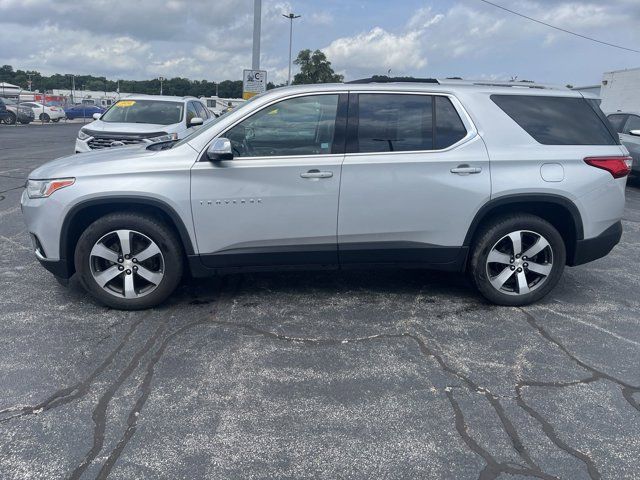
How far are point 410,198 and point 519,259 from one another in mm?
1129

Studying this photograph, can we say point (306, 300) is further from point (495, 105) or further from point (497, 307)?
point (495, 105)

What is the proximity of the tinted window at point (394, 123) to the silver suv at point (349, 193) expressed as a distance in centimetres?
1

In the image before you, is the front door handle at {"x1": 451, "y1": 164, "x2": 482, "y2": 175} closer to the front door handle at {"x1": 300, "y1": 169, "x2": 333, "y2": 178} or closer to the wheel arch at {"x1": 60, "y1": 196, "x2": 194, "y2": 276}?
the front door handle at {"x1": 300, "y1": 169, "x2": 333, "y2": 178}

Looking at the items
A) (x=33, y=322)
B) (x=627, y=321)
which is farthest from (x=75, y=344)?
(x=627, y=321)

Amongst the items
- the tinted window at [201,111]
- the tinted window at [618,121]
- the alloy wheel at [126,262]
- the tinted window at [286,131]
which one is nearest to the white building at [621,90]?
the tinted window at [618,121]

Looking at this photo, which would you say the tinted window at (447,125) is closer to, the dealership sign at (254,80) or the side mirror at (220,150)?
the side mirror at (220,150)

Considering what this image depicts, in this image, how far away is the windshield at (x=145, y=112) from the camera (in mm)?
11388

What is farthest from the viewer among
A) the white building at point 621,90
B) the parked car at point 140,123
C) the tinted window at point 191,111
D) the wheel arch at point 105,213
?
the white building at point 621,90

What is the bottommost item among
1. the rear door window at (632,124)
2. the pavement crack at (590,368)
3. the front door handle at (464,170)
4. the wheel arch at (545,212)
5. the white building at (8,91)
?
the pavement crack at (590,368)

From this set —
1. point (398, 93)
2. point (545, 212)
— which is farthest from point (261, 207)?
point (545, 212)

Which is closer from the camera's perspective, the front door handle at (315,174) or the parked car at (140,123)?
the front door handle at (315,174)

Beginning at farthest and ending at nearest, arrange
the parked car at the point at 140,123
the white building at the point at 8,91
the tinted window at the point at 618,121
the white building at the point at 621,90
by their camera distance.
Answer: the white building at the point at 8,91
the white building at the point at 621,90
the tinted window at the point at 618,121
the parked car at the point at 140,123

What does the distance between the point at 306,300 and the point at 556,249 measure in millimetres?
2183

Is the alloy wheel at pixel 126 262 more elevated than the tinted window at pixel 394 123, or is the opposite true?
the tinted window at pixel 394 123
